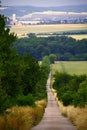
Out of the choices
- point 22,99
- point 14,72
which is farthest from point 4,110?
point 22,99

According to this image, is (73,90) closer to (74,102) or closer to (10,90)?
(74,102)

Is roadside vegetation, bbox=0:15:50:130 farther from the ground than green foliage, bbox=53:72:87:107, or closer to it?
farther from the ground

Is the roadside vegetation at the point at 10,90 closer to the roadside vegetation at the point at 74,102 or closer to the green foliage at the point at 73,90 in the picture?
the roadside vegetation at the point at 74,102

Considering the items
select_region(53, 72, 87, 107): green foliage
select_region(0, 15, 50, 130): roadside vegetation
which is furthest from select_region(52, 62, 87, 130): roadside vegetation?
select_region(0, 15, 50, 130): roadside vegetation

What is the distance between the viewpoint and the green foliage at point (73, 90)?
5189 cm

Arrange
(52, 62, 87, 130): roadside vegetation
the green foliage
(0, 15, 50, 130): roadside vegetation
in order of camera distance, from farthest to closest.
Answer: the green foliage → (52, 62, 87, 130): roadside vegetation → (0, 15, 50, 130): roadside vegetation

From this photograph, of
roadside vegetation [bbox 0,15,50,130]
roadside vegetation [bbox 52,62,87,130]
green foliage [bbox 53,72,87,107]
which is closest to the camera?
roadside vegetation [bbox 0,15,50,130]

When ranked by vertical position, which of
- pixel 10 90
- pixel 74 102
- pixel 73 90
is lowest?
pixel 73 90

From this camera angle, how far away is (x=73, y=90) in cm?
10056

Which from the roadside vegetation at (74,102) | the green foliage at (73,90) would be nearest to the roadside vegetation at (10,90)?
the roadside vegetation at (74,102)

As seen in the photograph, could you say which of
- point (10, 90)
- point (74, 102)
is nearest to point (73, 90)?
point (74, 102)

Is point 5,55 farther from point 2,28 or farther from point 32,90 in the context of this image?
point 32,90

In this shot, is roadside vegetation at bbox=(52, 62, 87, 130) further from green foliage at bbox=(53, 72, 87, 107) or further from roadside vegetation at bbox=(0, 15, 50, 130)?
roadside vegetation at bbox=(0, 15, 50, 130)

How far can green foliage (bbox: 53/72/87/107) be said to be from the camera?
51.9 meters
